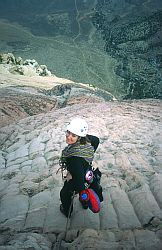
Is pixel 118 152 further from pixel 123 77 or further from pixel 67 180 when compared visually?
pixel 123 77

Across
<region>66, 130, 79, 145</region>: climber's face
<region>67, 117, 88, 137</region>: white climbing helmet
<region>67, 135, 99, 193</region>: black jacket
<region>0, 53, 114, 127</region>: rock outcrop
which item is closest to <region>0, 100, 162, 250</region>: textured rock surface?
<region>67, 135, 99, 193</region>: black jacket

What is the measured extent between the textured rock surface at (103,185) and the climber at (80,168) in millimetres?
348

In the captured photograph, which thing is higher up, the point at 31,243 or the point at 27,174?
the point at 27,174

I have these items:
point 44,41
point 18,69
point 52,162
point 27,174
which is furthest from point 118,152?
point 44,41

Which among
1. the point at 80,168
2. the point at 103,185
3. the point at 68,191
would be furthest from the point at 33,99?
the point at 80,168

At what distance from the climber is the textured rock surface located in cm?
35

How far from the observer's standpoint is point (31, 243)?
3686mm

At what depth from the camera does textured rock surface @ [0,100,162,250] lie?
151 inches

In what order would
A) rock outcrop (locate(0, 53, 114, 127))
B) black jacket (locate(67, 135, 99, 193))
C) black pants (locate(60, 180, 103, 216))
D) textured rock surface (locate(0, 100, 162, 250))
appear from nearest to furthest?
black jacket (locate(67, 135, 99, 193)) → textured rock surface (locate(0, 100, 162, 250)) → black pants (locate(60, 180, 103, 216)) → rock outcrop (locate(0, 53, 114, 127))

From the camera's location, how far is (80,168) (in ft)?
12.3

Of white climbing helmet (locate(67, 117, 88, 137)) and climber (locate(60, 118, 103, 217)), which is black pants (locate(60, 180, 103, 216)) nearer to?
climber (locate(60, 118, 103, 217))

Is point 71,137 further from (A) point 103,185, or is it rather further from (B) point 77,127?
(A) point 103,185

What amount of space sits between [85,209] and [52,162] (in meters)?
1.54

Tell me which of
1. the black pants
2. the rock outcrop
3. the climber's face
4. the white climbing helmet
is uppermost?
the rock outcrop
